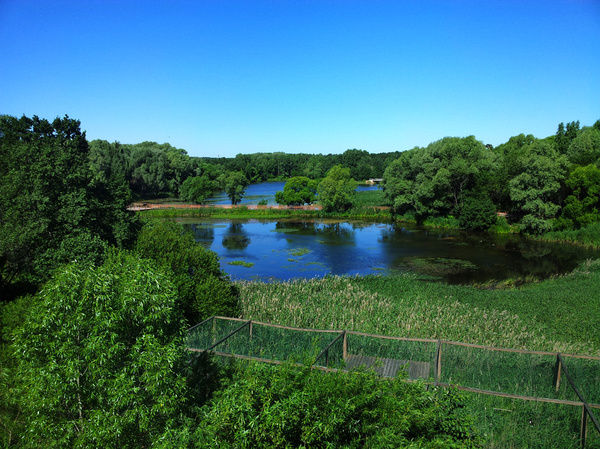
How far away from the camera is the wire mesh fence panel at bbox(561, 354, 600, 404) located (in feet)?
34.7

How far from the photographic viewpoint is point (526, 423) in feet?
30.4

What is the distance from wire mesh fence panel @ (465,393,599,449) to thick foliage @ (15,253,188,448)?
5835mm

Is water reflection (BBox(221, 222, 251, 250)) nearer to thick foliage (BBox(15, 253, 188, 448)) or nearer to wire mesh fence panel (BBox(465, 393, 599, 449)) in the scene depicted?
wire mesh fence panel (BBox(465, 393, 599, 449))

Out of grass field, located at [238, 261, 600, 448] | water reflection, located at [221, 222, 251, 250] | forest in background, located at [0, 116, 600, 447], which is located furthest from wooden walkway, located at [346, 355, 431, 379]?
water reflection, located at [221, 222, 251, 250]

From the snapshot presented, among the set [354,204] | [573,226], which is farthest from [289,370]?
[354,204]

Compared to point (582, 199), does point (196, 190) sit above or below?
above

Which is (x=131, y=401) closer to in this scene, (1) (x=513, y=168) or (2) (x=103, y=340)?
(2) (x=103, y=340)

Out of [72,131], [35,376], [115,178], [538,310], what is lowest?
[538,310]

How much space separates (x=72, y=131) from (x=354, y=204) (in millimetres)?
41934

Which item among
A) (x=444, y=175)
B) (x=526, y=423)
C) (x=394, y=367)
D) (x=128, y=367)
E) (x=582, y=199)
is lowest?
(x=526, y=423)

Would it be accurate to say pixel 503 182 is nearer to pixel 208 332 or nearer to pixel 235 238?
pixel 235 238

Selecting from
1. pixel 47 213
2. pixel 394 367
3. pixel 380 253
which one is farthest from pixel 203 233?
pixel 394 367

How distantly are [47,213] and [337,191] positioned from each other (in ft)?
144

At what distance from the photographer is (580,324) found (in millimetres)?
16984
